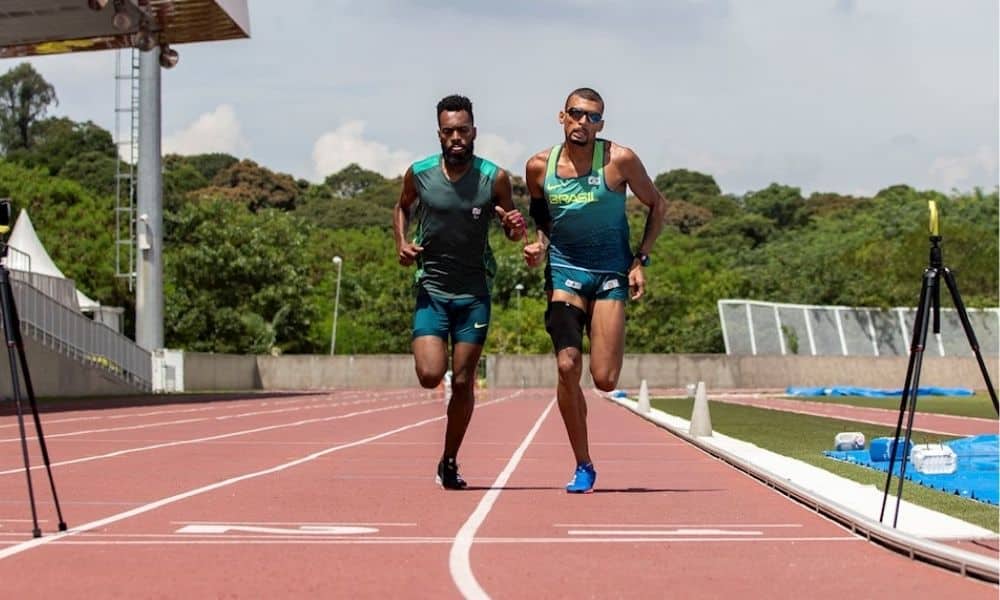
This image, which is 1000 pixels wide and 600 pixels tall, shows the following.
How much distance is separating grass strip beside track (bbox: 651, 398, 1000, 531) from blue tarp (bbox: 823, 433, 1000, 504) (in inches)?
6.4

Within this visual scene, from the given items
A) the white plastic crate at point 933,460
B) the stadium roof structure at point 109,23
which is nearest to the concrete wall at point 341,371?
the stadium roof structure at point 109,23

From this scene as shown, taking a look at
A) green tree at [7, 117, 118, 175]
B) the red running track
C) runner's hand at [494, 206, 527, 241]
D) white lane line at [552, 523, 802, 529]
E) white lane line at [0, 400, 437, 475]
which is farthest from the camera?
green tree at [7, 117, 118, 175]

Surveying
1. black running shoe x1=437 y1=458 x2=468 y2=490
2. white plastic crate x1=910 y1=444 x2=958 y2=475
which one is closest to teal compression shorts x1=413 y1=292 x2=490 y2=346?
black running shoe x1=437 y1=458 x2=468 y2=490

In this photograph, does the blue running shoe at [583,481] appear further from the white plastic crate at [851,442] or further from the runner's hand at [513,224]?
the white plastic crate at [851,442]

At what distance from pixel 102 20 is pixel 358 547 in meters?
42.8

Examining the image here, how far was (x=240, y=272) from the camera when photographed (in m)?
85.5

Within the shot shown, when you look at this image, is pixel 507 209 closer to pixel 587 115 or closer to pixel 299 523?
pixel 587 115

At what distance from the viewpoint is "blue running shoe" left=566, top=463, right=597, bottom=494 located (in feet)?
36.1

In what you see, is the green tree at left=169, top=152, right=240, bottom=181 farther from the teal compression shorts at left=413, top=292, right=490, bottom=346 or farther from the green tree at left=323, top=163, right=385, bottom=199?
the teal compression shorts at left=413, top=292, right=490, bottom=346

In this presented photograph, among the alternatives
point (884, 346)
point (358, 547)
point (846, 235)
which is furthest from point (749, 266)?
point (358, 547)

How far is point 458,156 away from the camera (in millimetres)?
10914

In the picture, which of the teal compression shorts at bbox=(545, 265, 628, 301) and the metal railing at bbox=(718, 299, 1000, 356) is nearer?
the teal compression shorts at bbox=(545, 265, 628, 301)

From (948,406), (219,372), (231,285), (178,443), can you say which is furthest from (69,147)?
(178,443)

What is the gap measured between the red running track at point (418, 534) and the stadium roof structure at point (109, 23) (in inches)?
1312
